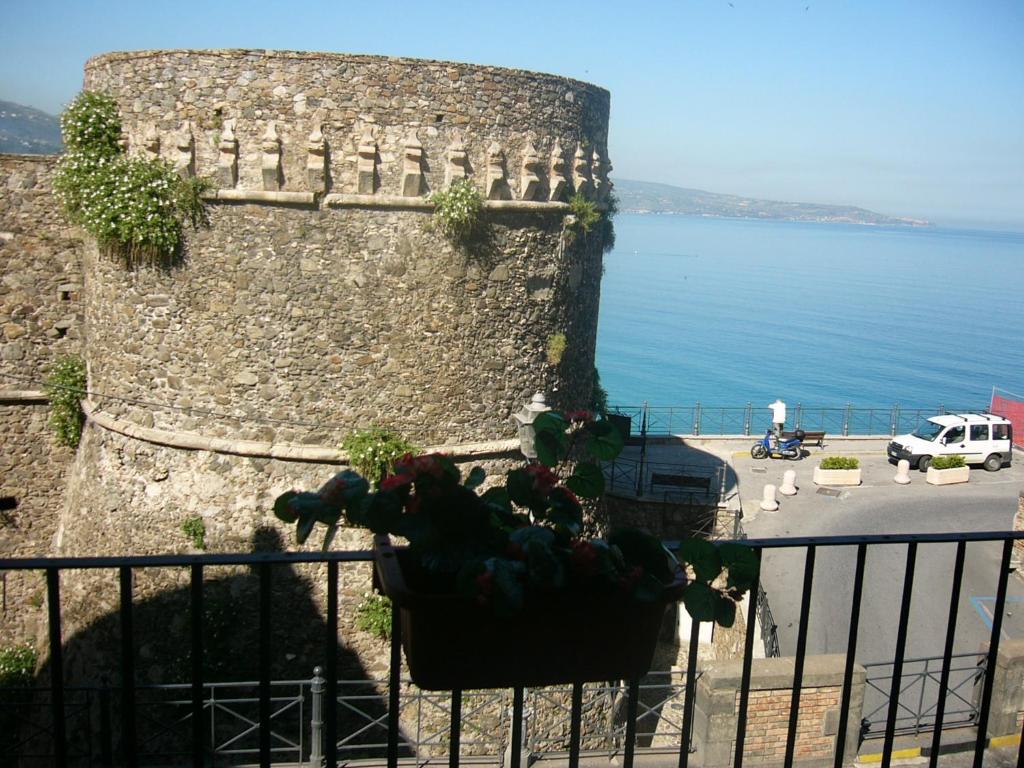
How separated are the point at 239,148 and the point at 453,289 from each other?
2209 millimetres

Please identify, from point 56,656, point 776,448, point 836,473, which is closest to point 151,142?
point 56,656

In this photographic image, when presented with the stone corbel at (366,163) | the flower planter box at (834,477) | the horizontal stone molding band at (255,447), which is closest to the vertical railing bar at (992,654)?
the horizontal stone molding band at (255,447)

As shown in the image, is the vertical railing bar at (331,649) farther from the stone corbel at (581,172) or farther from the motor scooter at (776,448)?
the motor scooter at (776,448)

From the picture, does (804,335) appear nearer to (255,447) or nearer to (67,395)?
(67,395)

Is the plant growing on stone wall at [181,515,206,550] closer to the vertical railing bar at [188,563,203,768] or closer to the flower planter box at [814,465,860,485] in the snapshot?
the vertical railing bar at [188,563,203,768]

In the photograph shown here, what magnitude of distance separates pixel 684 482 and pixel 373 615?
7262 mm

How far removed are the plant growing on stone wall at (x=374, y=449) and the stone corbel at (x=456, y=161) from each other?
7.65ft

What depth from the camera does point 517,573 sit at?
221 cm

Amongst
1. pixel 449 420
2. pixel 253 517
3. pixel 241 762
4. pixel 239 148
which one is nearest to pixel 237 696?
pixel 241 762

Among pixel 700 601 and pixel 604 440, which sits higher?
pixel 604 440

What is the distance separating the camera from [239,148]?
26.9 feet

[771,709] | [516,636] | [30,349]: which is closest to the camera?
[516,636]

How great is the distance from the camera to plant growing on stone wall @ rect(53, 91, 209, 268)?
8.30m

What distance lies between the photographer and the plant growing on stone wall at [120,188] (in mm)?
8305
